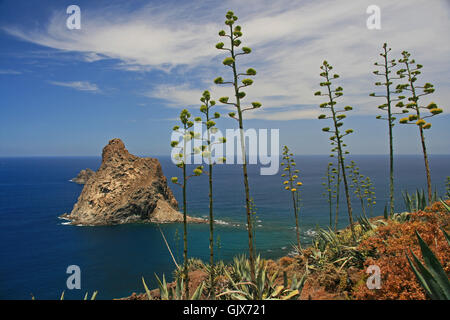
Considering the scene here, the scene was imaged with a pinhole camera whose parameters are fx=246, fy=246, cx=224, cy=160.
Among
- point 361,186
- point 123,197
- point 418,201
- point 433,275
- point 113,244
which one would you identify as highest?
point 361,186

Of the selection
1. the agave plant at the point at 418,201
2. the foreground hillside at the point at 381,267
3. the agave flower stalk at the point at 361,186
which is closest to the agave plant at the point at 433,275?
the foreground hillside at the point at 381,267

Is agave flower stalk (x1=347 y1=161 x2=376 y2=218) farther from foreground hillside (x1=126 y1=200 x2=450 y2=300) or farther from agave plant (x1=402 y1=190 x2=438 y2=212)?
foreground hillside (x1=126 y1=200 x2=450 y2=300)

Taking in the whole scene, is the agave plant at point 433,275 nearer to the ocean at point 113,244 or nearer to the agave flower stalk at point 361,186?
the agave flower stalk at point 361,186

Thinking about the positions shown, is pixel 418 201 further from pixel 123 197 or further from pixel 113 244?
pixel 123 197

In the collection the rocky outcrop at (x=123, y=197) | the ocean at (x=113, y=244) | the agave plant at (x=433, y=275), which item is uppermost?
the agave plant at (x=433, y=275)

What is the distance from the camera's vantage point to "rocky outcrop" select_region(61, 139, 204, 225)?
5828 centimetres

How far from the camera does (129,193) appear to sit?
194ft

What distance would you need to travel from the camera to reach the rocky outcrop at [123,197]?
191ft

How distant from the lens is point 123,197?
59188 millimetres

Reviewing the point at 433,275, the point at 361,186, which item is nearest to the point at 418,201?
the point at 361,186

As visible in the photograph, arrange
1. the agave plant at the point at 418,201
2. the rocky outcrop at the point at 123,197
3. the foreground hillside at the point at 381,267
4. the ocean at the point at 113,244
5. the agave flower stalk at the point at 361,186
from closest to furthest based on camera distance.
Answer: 1. the foreground hillside at the point at 381,267
2. the agave plant at the point at 418,201
3. the agave flower stalk at the point at 361,186
4. the ocean at the point at 113,244
5. the rocky outcrop at the point at 123,197

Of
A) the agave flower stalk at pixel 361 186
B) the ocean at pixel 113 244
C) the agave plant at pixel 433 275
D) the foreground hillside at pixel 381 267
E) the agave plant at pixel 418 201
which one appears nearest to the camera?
the agave plant at pixel 433 275
